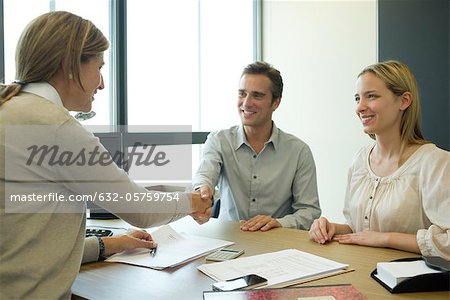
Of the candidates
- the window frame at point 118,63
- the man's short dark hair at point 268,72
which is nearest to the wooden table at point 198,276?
the man's short dark hair at point 268,72

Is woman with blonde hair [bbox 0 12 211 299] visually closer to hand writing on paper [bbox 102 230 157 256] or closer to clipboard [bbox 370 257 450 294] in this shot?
hand writing on paper [bbox 102 230 157 256]

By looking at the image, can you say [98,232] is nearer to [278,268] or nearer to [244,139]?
[278,268]

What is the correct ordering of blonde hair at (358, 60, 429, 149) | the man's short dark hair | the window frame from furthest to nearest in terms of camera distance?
the window frame < the man's short dark hair < blonde hair at (358, 60, 429, 149)

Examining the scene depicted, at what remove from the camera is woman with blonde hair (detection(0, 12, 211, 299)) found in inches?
43.8

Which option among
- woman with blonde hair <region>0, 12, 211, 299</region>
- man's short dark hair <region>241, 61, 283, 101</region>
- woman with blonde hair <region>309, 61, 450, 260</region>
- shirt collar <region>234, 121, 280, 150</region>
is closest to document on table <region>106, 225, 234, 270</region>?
woman with blonde hair <region>0, 12, 211, 299</region>

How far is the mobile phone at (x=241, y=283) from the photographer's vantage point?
3.95ft

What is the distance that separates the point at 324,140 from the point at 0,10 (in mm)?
2854

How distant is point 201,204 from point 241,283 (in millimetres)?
606

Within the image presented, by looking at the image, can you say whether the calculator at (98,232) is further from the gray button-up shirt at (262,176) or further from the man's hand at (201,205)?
the gray button-up shirt at (262,176)

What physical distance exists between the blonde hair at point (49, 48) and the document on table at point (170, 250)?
639 millimetres

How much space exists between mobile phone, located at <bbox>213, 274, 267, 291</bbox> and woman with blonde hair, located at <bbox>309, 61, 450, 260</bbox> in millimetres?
508

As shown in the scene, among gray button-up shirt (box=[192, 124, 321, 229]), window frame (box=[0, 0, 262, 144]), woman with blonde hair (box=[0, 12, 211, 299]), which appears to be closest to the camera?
woman with blonde hair (box=[0, 12, 211, 299])

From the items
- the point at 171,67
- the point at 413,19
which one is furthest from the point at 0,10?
the point at 413,19

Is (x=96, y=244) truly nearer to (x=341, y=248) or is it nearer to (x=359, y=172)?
(x=341, y=248)
